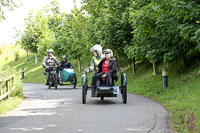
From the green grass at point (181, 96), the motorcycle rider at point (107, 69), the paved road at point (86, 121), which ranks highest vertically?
the motorcycle rider at point (107, 69)

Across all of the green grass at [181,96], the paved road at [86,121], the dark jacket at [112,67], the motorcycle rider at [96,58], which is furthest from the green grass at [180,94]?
the motorcycle rider at [96,58]

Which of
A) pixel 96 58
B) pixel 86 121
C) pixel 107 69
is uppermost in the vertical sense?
pixel 96 58

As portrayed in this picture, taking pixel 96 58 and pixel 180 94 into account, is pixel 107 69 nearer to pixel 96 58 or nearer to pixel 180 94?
pixel 96 58

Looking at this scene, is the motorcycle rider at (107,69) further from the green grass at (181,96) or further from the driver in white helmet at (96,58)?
the green grass at (181,96)

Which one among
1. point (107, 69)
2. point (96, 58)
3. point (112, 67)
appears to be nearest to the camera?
point (112, 67)

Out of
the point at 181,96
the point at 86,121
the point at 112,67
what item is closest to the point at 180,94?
the point at 181,96

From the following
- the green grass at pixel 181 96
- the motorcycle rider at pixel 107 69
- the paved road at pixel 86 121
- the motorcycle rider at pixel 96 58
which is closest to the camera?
the paved road at pixel 86 121

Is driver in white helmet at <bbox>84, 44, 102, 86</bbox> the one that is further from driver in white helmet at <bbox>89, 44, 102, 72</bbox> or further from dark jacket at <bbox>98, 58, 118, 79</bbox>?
dark jacket at <bbox>98, 58, 118, 79</bbox>

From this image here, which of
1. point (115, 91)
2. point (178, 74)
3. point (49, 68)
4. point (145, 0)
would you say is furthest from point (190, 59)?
point (115, 91)

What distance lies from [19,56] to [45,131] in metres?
64.3

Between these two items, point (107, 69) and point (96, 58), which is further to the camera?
point (96, 58)

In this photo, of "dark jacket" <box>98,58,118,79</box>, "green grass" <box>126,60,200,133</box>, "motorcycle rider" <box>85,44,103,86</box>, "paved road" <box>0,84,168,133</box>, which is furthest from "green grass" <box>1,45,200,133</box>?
"motorcycle rider" <box>85,44,103,86</box>

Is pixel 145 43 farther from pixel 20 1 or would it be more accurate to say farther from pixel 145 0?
pixel 20 1

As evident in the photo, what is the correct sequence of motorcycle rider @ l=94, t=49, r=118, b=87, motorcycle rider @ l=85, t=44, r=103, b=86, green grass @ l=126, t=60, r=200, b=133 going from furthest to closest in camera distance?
motorcycle rider @ l=85, t=44, r=103, b=86, motorcycle rider @ l=94, t=49, r=118, b=87, green grass @ l=126, t=60, r=200, b=133
